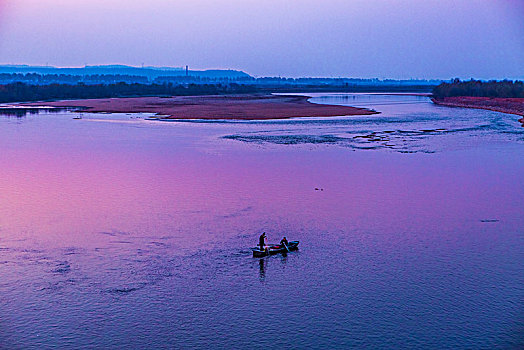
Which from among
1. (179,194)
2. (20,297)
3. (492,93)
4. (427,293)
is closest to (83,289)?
(20,297)

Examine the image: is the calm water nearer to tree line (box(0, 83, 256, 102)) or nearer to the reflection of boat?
the reflection of boat

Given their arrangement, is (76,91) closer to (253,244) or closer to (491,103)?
(491,103)

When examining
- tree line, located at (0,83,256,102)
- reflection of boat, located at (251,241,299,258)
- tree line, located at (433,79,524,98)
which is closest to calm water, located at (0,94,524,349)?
reflection of boat, located at (251,241,299,258)

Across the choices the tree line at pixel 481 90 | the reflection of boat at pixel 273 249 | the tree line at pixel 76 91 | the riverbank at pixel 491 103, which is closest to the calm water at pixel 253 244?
the reflection of boat at pixel 273 249

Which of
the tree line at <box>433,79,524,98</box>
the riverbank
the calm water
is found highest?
the tree line at <box>433,79,524,98</box>

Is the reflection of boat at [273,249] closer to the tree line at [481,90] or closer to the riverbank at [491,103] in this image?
the riverbank at [491,103]
